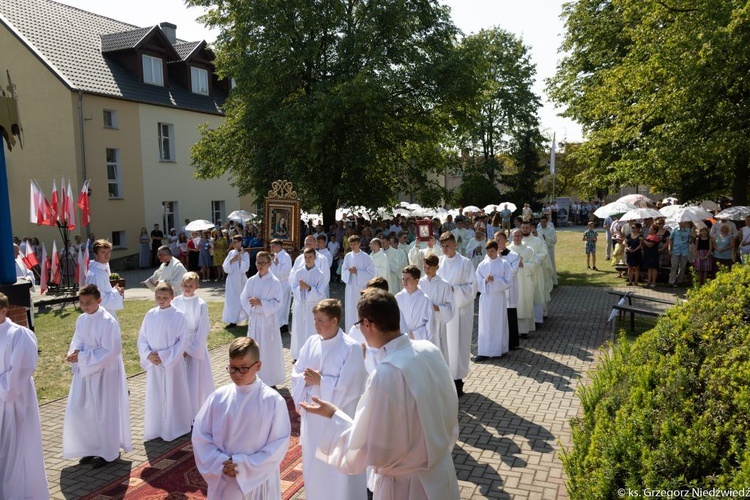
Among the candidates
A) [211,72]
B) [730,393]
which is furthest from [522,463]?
[211,72]

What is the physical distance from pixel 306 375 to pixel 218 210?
31.3 meters

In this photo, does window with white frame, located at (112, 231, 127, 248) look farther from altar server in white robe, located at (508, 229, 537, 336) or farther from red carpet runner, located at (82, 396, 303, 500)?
red carpet runner, located at (82, 396, 303, 500)

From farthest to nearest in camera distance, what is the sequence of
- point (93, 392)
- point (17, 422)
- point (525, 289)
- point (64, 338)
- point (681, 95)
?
point (681, 95), point (64, 338), point (525, 289), point (93, 392), point (17, 422)

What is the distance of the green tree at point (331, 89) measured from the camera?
21500 mm

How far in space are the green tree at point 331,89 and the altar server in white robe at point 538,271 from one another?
29.7ft

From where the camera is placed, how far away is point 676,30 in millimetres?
16719

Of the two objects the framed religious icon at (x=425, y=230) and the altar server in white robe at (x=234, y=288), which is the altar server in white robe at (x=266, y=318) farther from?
the framed religious icon at (x=425, y=230)

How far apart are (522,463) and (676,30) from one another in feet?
50.0

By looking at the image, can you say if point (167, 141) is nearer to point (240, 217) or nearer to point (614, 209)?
point (240, 217)

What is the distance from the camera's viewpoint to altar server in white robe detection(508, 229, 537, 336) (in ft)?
41.4

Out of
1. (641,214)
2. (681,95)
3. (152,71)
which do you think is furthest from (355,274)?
(152,71)

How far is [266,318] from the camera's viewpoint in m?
9.55

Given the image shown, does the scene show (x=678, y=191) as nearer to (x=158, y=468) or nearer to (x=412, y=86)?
(x=412, y=86)

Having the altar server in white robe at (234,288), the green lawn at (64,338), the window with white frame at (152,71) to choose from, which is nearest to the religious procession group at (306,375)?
the altar server in white robe at (234,288)
